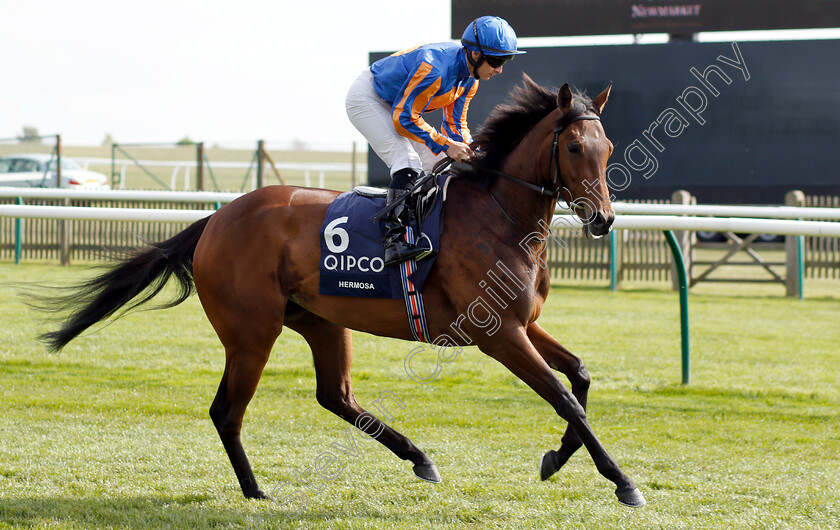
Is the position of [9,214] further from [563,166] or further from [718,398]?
[718,398]

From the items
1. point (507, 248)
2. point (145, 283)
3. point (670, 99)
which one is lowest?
point (145, 283)

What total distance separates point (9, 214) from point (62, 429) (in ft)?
5.89

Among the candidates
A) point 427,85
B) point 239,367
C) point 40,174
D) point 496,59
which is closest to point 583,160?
point 496,59

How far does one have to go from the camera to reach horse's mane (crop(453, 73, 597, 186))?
3709mm

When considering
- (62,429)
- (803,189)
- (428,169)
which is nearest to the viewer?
(428,169)

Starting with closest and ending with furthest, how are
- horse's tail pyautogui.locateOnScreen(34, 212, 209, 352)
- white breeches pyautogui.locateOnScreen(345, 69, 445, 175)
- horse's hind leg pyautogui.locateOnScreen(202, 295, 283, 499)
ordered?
horse's hind leg pyautogui.locateOnScreen(202, 295, 283, 499) → white breeches pyautogui.locateOnScreen(345, 69, 445, 175) → horse's tail pyautogui.locateOnScreen(34, 212, 209, 352)

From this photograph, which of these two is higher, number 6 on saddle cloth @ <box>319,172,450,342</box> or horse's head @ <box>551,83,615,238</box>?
horse's head @ <box>551,83,615,238</box>

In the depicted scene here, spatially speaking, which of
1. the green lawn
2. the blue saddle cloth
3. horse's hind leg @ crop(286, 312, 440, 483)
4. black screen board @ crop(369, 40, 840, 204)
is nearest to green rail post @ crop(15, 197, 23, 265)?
the green lawn

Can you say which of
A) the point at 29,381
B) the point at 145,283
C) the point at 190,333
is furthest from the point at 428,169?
the point at 190,333

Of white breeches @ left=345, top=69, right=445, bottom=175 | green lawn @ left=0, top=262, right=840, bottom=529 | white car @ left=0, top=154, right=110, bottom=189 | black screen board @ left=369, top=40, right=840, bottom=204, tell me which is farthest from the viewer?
white car @ left=0, top=154, right=110, bottom=189

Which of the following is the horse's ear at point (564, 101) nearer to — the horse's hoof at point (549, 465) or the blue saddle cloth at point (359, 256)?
the blue saddle cloth at point (359, 256)

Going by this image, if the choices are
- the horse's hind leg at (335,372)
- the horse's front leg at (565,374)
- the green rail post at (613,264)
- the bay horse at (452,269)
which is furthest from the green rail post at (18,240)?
the horse's front leg at (565,374)

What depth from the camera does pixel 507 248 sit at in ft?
11.6

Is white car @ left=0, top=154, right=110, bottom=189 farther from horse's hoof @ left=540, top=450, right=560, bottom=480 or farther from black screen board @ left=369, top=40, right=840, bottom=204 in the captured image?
horse's hoof @ left=540, top=450, right=560, bottom=480
